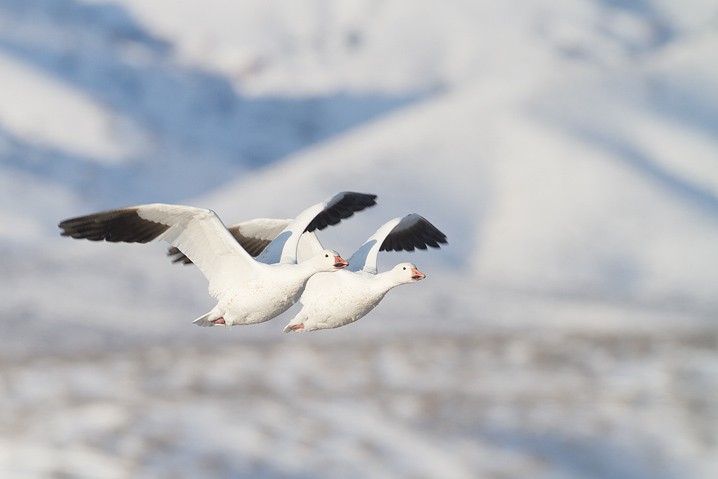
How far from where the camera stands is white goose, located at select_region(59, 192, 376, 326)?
52.0 feet

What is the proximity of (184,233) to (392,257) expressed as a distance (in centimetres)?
3968

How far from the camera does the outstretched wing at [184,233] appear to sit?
637 inches

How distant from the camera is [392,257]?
5597cm

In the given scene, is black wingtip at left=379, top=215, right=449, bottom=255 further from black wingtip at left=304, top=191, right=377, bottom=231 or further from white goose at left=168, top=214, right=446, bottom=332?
black wingtip at left=304, top=191, right=377, bottom=231

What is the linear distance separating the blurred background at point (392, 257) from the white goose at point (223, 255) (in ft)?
40.6

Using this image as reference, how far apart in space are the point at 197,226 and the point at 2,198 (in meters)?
64.0

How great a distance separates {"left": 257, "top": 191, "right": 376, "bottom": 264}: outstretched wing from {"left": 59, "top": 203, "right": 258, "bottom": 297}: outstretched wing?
61 cm

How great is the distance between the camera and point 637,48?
112000 mm

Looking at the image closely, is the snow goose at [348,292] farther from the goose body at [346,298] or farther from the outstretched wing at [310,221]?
the outstretched wing at [310,221]

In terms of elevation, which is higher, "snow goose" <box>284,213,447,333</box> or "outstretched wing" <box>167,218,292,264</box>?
"outstretched wing" <box>167,218,292,264</box>

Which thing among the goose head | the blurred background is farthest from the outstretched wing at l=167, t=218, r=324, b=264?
the blurred background

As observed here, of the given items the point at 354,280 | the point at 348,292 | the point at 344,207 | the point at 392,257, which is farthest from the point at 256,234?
the point at 392,257

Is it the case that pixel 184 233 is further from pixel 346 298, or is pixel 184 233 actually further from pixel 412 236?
pixel 412 236

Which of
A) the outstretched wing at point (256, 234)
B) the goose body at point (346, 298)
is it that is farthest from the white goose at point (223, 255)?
the outstretched wing at point (256, 234)
